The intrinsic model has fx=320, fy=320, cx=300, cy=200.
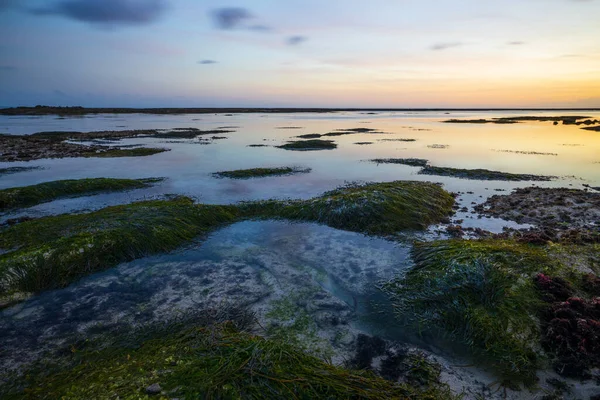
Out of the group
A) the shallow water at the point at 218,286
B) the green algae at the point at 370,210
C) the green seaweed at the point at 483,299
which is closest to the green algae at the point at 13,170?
the green algae at the point at 370,210

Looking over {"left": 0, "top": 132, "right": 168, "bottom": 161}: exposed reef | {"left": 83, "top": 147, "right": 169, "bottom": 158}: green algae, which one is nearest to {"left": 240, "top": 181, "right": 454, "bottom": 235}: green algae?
{"left": 83, "top": 147, "right": 169, "bottom": 158}: green algae

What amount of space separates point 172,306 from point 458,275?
601 centimetres

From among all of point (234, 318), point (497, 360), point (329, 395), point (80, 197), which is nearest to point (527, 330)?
Result: point (497, 360)

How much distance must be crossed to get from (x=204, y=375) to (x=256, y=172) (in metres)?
16.6

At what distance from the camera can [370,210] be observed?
1150 cm

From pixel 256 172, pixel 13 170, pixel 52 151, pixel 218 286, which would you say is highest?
pixel 52 151

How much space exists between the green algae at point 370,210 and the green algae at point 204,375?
6543 millimetres

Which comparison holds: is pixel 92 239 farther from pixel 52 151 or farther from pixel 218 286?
pixel 52 151

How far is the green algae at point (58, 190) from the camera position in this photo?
1363 centimetres

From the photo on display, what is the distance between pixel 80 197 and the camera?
1484cm

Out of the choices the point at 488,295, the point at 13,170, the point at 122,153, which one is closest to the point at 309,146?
the point at 122,153

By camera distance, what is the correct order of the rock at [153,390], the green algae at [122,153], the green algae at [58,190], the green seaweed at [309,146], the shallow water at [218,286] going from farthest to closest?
the green seaweed at [309,146] < the green algae at [122,153] < the green algae at [58,190] < the shallow water at [218,286] < the rock at [153,390]

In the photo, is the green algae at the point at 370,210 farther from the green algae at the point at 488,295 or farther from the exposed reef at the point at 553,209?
the green algae at the point at 488,295

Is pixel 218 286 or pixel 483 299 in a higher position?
pixel 483 299
